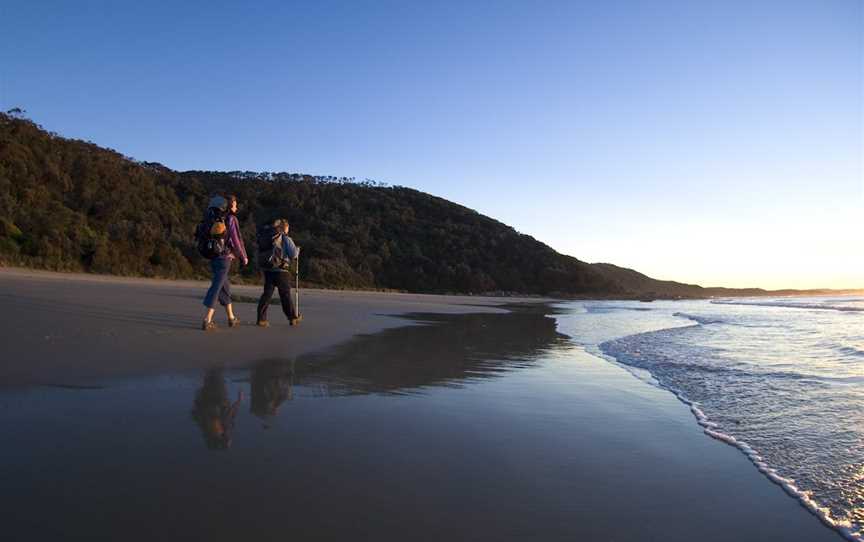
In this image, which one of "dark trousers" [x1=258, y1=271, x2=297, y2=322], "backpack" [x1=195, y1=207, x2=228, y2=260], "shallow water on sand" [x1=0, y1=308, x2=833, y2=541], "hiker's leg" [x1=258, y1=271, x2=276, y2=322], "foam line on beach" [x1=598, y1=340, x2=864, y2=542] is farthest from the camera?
"dark trousers" [x1=258, y1=271, x2=297, y2=322]

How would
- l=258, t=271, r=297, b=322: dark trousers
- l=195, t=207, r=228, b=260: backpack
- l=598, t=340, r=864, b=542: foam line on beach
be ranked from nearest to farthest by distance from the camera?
l=598, t=340, r=864, b=542: foam line on beach, l=195, t=207, r=228, b=260: backpack, l=258, t=271, r=297, b=322: dark trousers

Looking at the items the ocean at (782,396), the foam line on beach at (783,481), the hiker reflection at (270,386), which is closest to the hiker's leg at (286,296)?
the hiker reflection at (270,386)

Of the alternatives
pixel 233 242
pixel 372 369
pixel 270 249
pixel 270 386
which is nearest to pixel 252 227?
pixel 270 249

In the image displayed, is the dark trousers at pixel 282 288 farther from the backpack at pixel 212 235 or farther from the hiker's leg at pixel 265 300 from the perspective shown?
the backpack at pixel 212 235

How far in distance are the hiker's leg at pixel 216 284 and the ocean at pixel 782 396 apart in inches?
197

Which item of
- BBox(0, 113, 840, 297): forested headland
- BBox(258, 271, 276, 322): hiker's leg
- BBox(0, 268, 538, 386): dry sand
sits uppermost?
BBox(0, 113, 840, 297): forested headland

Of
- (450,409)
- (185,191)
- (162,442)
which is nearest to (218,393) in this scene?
(162,442)

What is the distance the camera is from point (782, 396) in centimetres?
492

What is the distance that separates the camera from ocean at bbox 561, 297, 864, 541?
2826 millimetres

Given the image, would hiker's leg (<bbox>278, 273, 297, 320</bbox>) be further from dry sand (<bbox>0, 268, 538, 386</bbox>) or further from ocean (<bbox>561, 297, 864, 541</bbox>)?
ocean (<bbox>561, 297, 864, 541</bbox>)

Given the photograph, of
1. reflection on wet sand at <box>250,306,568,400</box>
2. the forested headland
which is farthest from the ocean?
the forested headland

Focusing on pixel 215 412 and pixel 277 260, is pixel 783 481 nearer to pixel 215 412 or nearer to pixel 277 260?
pixel 215 412

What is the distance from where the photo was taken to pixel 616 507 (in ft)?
7.45

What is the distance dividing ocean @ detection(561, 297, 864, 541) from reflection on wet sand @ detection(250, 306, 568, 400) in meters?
1.34
